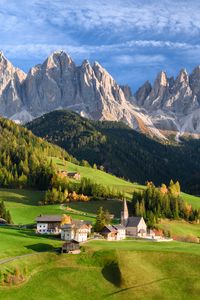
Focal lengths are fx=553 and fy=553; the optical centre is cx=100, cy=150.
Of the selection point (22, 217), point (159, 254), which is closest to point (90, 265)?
point (159, 254)

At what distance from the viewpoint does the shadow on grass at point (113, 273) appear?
97419mm

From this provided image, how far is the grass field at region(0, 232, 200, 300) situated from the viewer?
91250 millimetres

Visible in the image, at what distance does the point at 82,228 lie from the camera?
429 feet

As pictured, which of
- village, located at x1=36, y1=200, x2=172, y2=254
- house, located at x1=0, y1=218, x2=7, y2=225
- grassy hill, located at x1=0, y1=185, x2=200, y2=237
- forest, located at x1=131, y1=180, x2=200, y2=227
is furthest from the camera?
forest, located at x1=131, y1=180, x2=200, y2=227

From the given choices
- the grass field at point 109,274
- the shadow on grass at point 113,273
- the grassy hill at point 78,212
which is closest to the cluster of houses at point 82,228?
the grass field at point 109,274

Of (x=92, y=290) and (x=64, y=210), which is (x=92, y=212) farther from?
(x=92, y=290)

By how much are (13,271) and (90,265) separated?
16.1 meters

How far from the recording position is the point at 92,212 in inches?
7382

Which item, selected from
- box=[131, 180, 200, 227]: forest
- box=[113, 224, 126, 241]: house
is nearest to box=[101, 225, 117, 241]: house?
box=[113, 224, 126, 241]: house

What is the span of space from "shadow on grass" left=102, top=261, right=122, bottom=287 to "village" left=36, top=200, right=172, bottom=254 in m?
19.6

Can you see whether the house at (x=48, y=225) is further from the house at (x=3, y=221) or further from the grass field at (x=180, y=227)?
the grass field at (x=180, y=227)

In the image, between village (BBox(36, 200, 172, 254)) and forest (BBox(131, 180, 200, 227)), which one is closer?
village (BBox(36, 200, 172, 254))

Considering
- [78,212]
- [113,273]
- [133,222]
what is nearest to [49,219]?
[133,222]

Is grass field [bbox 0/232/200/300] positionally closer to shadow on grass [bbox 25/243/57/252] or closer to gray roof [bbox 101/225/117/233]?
shadow on grass [bbox 25/243/57/252]
